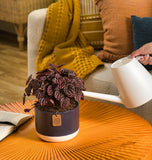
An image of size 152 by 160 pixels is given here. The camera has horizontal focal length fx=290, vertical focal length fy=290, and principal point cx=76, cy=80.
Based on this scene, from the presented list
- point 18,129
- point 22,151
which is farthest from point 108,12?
point 22,151

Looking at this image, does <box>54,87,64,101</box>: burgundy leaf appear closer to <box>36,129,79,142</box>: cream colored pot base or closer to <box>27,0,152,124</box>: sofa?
<box>36,129,79,142</box>: cream colored pot base

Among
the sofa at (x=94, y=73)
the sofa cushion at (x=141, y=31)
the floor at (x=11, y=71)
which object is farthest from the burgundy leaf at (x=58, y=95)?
the floor at (x=11, y=71)

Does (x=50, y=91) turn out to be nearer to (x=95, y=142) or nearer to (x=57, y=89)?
(x=57, y=89)

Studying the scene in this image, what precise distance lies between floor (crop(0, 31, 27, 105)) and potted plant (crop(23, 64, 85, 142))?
1287 millimetres

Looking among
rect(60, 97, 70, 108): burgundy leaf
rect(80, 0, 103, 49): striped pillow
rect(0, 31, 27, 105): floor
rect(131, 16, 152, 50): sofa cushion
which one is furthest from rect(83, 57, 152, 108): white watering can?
rect(0, 31, 27, 105): floor

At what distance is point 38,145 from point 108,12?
1.08 m

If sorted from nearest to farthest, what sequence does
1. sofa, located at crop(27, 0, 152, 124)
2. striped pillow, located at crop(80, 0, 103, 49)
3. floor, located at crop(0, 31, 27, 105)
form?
sofa, located at crop(27, 0, 152, 124) → striped pillow, located at crop(80, 0, 103, 49) → floor, located at crop(0, 31, 27, 105)

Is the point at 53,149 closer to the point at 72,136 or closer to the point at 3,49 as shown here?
the point at 72,136

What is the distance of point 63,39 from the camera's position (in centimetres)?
189

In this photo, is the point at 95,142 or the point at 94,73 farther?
the point at 94,73

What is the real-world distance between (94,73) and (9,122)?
73 cm

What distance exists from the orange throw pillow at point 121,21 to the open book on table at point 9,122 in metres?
0.86

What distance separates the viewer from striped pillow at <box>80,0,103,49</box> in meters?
1.89

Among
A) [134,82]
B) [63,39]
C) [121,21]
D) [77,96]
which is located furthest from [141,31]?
[77,96]
